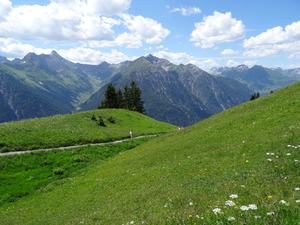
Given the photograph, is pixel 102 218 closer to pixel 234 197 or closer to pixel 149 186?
pixel 149 186

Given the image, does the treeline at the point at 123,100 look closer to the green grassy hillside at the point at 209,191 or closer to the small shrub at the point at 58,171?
the small shrub at the point at 58,171

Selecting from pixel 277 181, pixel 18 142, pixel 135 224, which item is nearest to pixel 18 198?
pixel 18 142

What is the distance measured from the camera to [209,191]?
35.8 feet

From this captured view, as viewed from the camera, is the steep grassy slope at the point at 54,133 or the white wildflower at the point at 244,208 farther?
Answer: the steep grassy slope at the point at 54,133

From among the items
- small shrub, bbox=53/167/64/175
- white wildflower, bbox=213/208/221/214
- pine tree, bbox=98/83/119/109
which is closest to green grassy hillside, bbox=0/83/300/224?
white wildflower, bbox=213/208/221/214

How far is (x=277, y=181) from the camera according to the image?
9.98 metres

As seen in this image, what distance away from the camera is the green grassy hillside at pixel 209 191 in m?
7.95

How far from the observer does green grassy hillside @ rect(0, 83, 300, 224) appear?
26.1 ft

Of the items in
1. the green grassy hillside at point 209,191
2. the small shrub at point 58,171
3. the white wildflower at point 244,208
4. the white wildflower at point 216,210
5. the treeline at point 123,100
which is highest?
the treeline at point 123,100

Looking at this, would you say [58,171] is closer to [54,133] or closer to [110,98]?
[54,133]

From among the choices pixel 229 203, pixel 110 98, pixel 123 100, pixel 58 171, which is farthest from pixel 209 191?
pixel 123 100

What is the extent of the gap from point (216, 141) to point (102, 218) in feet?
54.3

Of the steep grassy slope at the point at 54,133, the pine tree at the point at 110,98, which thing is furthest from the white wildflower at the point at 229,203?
the pine tree at the point at 110,98

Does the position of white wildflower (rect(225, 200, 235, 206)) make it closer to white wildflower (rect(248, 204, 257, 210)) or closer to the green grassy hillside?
the green grassy hillside
